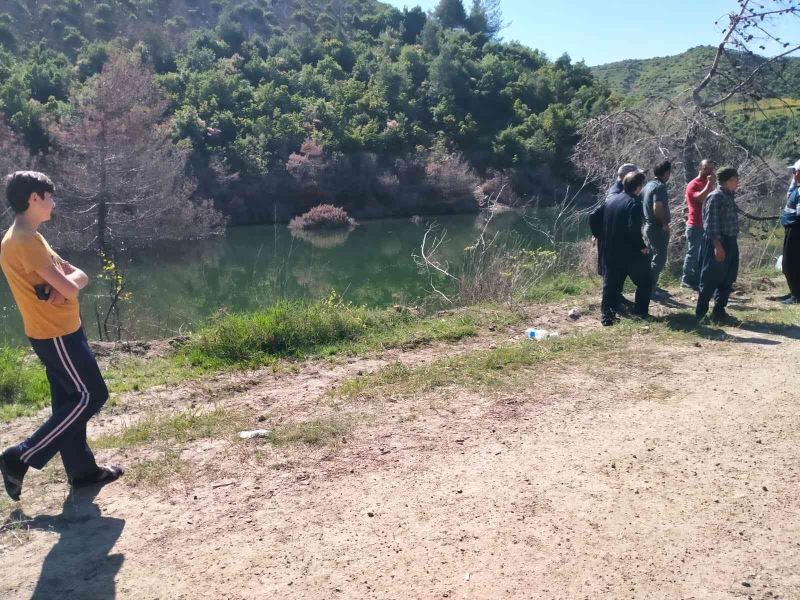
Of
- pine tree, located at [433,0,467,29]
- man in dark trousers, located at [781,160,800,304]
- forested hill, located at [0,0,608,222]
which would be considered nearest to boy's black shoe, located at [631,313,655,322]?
man in dark trousers, located at [781,160,800,304]

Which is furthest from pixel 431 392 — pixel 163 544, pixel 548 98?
pixel 548 98

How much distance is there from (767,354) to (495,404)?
2710mm

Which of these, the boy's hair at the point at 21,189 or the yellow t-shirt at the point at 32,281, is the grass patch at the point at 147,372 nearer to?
the yellow t-shirt at the point at 32,281

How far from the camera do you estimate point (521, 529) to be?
10.5 feet

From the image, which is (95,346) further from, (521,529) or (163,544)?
(521,529)

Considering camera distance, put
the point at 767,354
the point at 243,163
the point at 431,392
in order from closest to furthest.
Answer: the point at 431,392, the point at 767,354, the point at 243,163

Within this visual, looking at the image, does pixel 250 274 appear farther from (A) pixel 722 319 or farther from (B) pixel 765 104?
(A) pixel 722 319

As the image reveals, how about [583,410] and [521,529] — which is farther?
[583,410]

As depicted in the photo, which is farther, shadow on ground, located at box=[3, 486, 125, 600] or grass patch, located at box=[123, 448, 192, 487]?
grass patch, located at box=[123, 448, 192, 487]

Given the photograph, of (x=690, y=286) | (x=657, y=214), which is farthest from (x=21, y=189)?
(x=690, y=286)

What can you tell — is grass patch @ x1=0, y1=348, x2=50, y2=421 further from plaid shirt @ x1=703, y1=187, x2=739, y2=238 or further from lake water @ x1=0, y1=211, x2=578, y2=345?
plaid shirt @ x1=703, y1=187, x2=739, y2=238

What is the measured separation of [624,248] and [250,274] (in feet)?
50.5

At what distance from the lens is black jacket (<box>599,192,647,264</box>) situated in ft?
22.1

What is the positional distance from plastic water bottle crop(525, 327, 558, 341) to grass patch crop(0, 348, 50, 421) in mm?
4558
